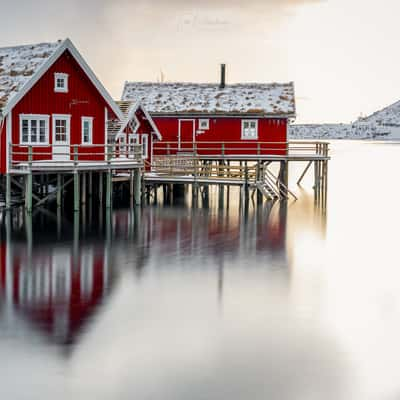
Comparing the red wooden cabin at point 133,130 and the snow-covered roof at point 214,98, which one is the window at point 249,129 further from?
the red wooden cabin at point 133,130

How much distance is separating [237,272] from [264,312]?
415cm

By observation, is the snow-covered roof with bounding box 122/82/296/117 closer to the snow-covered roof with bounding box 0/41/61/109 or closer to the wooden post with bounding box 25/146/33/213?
the snow-covered roof with bounding box 0/41/61/109

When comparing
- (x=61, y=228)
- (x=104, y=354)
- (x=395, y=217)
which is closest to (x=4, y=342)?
(x=104, y=354)

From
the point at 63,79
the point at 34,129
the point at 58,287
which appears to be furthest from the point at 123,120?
the point at 58,287

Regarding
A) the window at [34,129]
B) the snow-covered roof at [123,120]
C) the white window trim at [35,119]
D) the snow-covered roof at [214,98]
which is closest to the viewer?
the white window trim at [35,119]

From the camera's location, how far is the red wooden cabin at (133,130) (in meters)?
36.1

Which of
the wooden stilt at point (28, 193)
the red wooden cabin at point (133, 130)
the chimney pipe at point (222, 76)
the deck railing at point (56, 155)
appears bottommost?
the wooden stilt at point (28, 193)

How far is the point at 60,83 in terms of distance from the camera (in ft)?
104

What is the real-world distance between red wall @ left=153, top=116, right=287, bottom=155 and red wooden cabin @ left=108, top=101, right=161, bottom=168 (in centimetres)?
318

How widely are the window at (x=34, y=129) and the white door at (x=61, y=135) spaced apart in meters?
0.41

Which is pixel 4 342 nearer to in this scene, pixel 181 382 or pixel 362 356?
pixel 181 382

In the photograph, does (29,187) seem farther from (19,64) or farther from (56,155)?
(19,64)

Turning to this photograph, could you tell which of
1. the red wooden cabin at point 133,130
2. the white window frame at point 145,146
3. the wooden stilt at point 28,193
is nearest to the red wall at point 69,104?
the wooden stilt at point 28,193

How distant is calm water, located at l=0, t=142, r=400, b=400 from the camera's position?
1178cm
